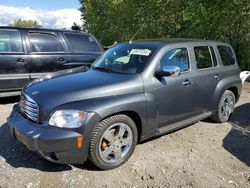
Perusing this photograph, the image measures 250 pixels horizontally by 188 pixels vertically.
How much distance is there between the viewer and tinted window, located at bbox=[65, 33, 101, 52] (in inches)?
304

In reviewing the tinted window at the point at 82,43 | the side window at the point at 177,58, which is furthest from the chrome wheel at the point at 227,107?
the tinted window at the point at 82,43

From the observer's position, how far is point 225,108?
6.09 metres

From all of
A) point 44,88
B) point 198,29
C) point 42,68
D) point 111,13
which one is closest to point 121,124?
point 44,88

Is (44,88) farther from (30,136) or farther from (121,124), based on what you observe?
(121,124)

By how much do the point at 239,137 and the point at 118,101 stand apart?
8.44ft

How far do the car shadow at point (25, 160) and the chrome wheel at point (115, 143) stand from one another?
27 cm

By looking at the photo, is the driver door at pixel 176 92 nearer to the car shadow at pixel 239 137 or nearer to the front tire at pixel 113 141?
the front tire at pixel 113 141

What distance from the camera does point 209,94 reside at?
544 centimetres

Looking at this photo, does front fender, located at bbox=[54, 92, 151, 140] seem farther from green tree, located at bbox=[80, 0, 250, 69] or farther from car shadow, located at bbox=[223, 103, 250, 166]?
green tree, located at bbox=[80, 0, 250, 69]

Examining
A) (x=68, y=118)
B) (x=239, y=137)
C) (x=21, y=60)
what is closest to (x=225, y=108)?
(x=239, y=137)

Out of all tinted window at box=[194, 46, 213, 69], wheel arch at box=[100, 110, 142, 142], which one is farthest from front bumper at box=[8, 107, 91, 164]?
tinted window at box=[194, 46, 213, 69]

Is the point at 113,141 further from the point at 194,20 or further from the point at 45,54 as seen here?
the point at 194,20

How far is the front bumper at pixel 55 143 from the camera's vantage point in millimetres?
3572

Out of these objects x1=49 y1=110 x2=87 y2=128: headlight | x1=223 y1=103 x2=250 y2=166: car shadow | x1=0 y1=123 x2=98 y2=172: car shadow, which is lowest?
x1=223 y1=103 x2=250 y2=166: car shadow
